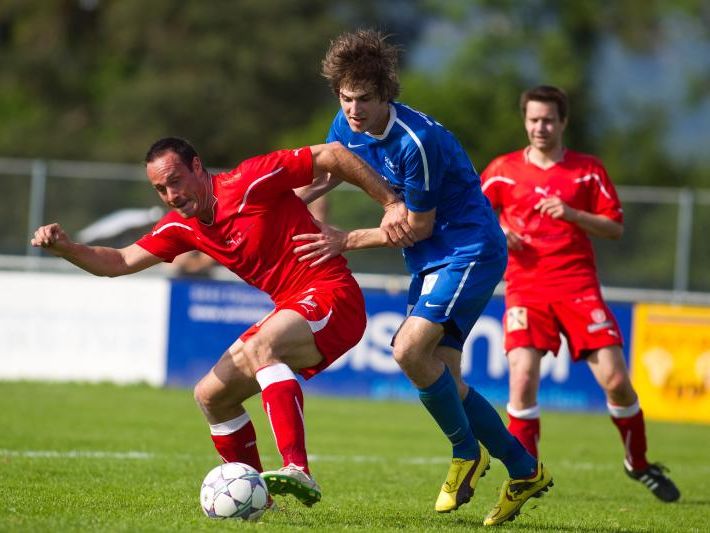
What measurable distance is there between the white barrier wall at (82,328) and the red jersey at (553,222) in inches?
305

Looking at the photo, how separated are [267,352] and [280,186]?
2.75 ft

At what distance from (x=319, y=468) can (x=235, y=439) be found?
261cm

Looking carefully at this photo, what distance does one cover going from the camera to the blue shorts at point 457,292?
648 cm

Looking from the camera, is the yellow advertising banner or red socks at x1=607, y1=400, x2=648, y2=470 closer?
red socks at x1=607, y1=400, x2=648, y2=470

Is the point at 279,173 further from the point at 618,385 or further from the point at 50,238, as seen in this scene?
the point at 618,385

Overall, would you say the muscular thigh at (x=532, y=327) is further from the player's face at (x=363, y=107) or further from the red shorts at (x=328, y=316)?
the player's face at (x=363, y=107)

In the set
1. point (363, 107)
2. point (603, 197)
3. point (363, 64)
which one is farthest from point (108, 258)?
point (603, 197)

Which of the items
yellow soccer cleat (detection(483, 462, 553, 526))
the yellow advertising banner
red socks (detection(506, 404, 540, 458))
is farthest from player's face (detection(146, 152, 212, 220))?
the yellow advertising banner

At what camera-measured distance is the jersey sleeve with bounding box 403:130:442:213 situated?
6.25 meters

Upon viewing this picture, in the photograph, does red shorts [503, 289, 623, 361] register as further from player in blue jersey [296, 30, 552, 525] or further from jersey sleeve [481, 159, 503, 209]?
player in blue jersey [296, 30, 552, 525]

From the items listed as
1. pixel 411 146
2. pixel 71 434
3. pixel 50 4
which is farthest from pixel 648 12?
pixel 411 146

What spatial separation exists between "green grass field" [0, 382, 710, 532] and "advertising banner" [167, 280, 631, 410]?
400mm

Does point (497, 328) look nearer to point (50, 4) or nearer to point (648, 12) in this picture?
point (648, 12)

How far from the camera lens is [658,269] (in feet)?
56.7
